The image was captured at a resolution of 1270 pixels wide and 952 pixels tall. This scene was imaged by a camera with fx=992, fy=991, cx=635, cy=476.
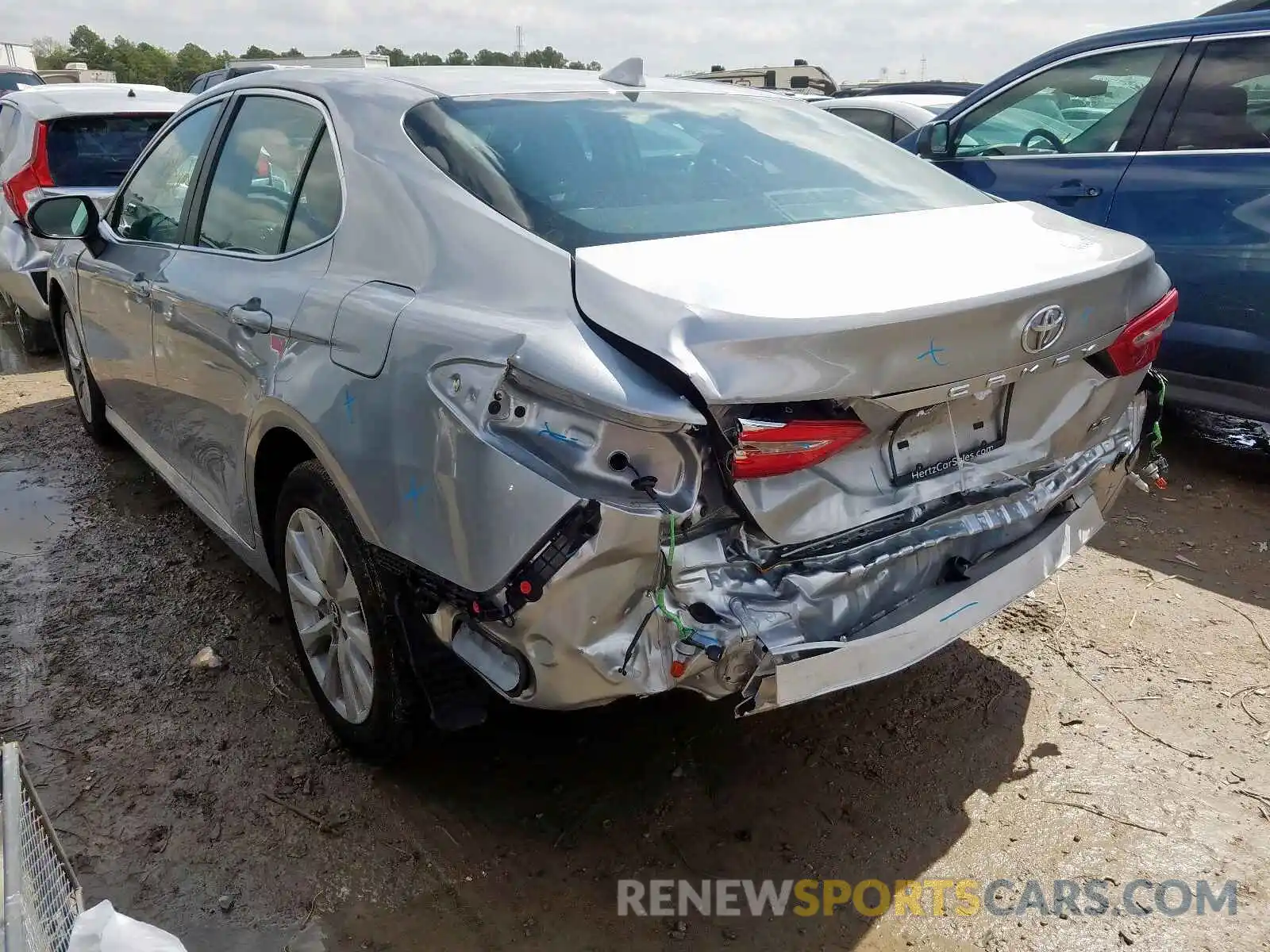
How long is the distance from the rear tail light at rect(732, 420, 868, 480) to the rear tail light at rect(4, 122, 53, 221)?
258 inches

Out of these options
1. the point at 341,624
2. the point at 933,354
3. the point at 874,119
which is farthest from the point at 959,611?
the point at 874,119

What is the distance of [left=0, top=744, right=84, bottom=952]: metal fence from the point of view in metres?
1.48

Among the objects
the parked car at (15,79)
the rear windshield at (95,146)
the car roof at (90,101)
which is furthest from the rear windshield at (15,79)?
the rear windshield at (95,146)

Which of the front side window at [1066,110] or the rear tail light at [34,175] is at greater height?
the front side window at [1066,110]

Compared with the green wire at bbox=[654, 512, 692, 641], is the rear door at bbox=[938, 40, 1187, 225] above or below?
above

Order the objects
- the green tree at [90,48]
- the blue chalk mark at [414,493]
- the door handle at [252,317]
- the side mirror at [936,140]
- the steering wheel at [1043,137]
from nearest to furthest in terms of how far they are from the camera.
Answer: the blue chalk mark at [414,493] → the door handle at [252,317] → the steering wheel at [1043,137] → the side mirror at [936,140] → the green tree at [90,48]

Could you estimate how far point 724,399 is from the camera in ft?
5.73

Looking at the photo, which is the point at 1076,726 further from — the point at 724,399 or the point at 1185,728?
the point at 724,399

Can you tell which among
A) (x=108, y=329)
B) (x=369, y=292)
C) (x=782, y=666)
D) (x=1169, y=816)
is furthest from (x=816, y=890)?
(x=108, y=329)

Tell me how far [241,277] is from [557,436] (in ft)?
4.91

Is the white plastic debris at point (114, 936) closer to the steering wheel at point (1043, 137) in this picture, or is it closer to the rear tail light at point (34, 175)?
the steering wheel at point (1043, 137)

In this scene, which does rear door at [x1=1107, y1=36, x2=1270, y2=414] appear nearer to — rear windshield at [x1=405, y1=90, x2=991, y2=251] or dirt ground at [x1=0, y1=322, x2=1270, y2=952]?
dirt ground at [x1=0, y1=322, x2=1270, y2=952]

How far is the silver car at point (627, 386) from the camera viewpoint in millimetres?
1815

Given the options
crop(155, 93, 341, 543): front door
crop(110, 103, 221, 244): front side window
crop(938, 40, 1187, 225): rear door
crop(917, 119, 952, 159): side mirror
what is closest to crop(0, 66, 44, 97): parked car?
crop(110, 103, 221, 244): front side window
